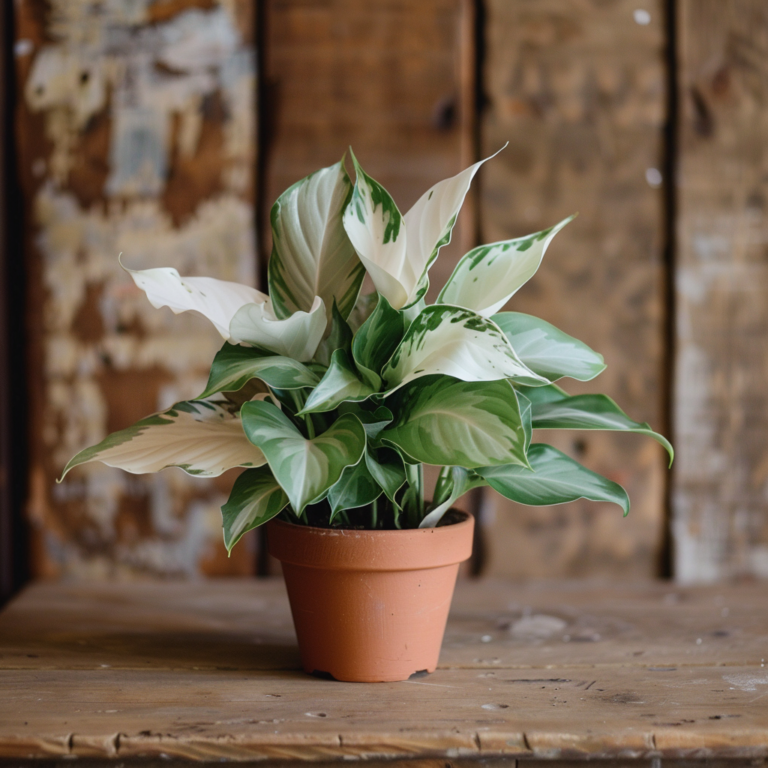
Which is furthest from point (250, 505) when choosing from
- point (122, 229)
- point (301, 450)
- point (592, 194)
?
point (592, 194)

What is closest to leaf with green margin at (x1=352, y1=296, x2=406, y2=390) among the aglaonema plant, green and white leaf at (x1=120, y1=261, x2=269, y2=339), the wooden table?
the aglaonema plant

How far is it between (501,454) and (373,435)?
13cm

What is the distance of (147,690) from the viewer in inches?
26.1

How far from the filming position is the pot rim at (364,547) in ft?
2.09

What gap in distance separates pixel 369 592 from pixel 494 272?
31 cm

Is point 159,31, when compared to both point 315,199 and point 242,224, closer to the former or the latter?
point 242,224

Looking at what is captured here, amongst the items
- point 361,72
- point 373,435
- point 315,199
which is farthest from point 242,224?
point 373,435

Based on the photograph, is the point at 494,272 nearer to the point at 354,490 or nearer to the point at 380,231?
the point at 380,231

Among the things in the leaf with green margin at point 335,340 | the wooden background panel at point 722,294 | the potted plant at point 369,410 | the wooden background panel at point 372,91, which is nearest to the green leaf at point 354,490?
the potted plant at point 369,410

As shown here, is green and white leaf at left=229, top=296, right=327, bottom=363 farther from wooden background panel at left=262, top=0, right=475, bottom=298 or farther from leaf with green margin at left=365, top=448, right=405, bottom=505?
wooden background panel at left=262, top=0, right=475, bottom=298

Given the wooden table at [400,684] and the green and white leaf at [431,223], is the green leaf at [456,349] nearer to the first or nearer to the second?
the green and white leaf at [431,223]

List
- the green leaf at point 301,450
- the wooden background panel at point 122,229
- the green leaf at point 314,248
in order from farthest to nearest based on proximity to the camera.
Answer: the wooden background panel at point 122,229 → the green leaf at point 314,248 → the green leaf at point 301,450

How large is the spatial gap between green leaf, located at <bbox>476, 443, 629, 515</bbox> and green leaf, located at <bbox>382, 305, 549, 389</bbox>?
0.40 feet

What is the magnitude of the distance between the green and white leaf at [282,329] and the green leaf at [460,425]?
0.34 ft
